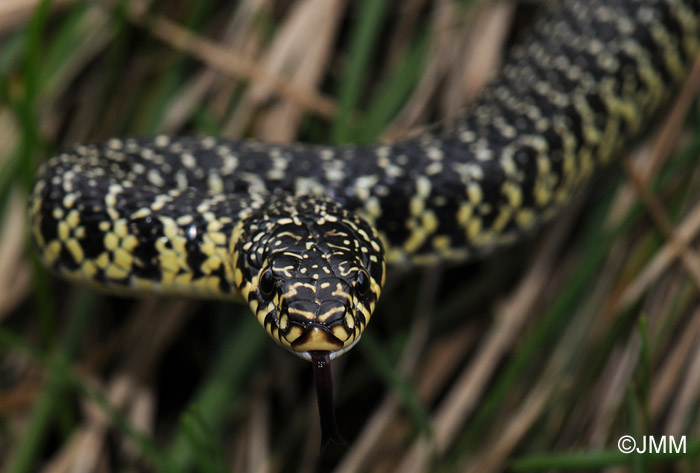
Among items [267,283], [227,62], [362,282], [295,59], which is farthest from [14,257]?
[362,282]

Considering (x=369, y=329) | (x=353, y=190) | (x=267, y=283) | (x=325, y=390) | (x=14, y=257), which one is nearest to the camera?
(x=325, y=390)

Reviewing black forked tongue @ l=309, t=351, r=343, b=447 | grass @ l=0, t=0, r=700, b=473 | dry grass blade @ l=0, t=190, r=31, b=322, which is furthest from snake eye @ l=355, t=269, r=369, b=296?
dry grass blade @ l=0, t=190, r=31, b=322

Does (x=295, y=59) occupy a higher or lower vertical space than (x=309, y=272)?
higher

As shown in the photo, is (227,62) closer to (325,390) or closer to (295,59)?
(295,59)

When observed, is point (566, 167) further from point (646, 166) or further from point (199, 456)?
point (199, 456)

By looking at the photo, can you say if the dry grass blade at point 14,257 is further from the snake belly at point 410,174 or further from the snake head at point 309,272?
the snake head at point 309,272

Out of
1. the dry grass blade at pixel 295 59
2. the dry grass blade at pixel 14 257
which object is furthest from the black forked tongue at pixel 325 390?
the dry grass blade at pixel 14 257

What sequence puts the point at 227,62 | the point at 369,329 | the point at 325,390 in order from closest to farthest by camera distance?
the point at 325,390 → the point at 369,329 → the point at 227,62
